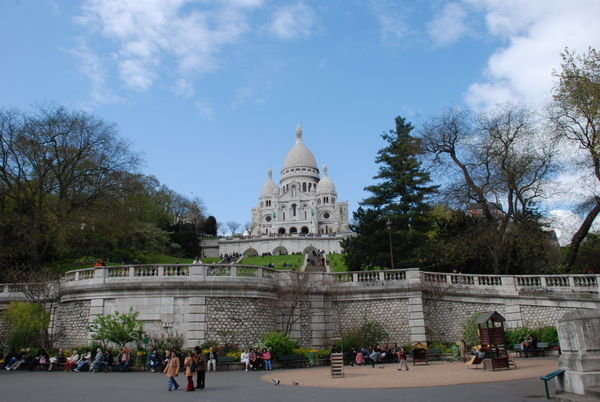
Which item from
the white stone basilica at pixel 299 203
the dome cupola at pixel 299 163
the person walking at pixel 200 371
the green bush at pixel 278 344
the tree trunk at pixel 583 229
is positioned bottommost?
the person walking at pixel 200 371

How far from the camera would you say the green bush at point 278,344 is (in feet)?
78.0

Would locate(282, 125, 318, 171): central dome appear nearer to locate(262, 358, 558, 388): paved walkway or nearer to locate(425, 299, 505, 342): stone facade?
locate(425, 299, 505, 342): stone facade

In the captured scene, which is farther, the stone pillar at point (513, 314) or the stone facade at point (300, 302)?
the stone pillar at point (513, 314)

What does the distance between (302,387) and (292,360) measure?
8302mm

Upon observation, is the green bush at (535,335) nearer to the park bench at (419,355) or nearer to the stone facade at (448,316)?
the stone facade at (448,316)

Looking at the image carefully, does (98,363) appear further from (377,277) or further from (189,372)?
(377,277)

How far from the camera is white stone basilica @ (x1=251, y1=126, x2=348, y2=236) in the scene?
13350 centimetres

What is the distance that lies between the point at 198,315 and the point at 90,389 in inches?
365

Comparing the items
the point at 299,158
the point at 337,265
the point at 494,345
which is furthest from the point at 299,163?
the point at 494,345

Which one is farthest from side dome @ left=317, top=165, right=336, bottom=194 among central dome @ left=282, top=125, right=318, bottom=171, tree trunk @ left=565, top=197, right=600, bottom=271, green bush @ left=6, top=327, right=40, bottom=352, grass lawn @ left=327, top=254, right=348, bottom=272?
green bush @ left=6, top=327, right=40, bottom=352

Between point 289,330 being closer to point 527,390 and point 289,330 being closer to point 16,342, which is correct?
point 16,342

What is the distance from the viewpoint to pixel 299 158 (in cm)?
15025

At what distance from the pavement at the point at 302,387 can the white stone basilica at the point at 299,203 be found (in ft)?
353

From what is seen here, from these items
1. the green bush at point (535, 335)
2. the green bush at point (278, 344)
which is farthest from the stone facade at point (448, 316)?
→ the green bush at point (278, 344)
